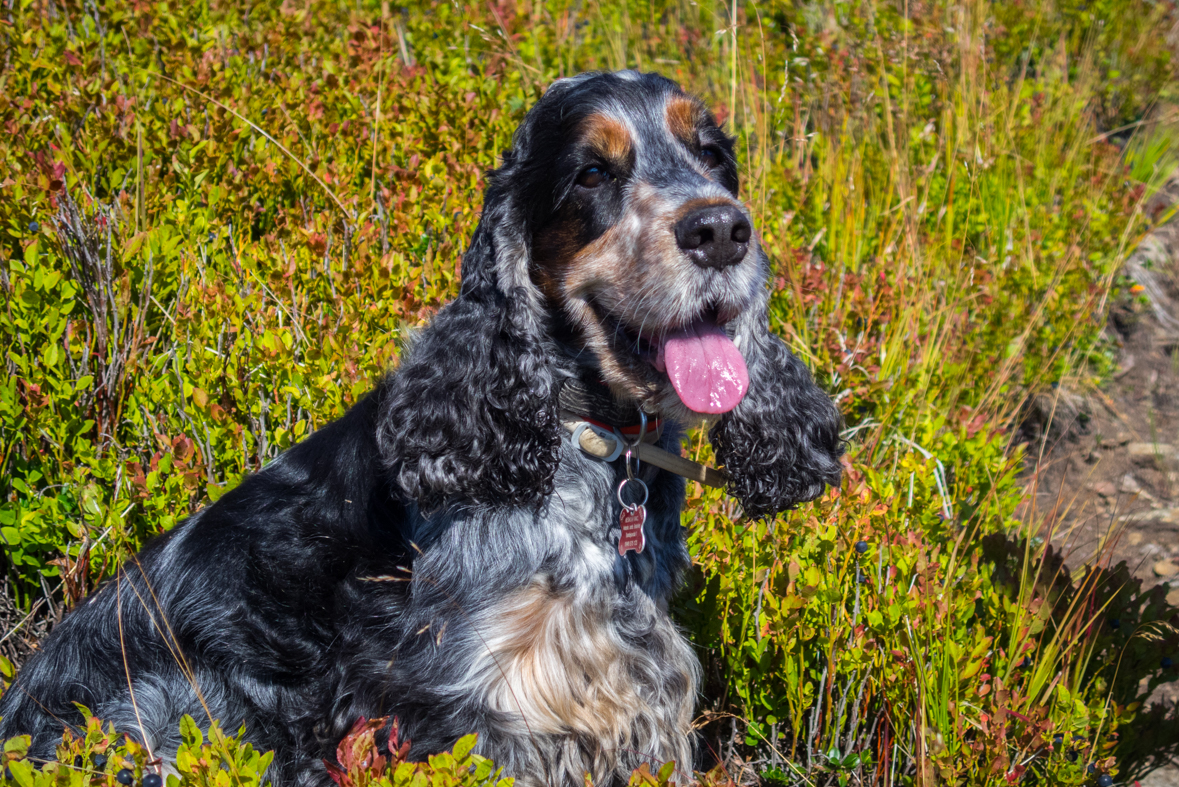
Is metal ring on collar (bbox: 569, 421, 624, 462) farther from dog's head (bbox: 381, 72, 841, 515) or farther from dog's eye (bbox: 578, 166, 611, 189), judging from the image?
dog's eye (bbox: 578, 166, 611, 189)

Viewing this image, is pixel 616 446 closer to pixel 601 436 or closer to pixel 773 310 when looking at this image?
pixel 601 436

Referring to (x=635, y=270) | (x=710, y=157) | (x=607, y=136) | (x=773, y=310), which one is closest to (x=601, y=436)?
(x=635, y=270)

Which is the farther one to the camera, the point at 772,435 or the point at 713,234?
the point at 772,435

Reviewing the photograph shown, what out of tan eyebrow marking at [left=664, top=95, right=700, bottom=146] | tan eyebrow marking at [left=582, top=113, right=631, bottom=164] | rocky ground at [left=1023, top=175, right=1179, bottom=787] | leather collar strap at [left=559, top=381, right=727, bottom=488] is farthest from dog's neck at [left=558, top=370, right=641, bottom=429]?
rocky ground at [left=1023, top=175, right=1179, bottom=787]

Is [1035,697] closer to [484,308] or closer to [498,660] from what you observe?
[498,660]

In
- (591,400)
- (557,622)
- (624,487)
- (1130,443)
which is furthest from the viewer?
(1130,443)

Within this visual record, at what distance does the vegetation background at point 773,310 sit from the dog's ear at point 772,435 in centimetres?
15

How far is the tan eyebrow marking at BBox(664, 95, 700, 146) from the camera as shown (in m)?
2.63

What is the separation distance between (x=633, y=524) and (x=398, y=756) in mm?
747

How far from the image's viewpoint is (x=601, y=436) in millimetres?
2512

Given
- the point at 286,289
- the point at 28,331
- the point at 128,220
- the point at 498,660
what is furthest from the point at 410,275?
the point at 498,660

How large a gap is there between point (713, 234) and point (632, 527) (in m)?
0.73

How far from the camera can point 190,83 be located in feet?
14.5

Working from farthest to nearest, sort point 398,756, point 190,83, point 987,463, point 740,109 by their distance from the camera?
point 740,109
point 190,83
point 987,463
point 398,756
